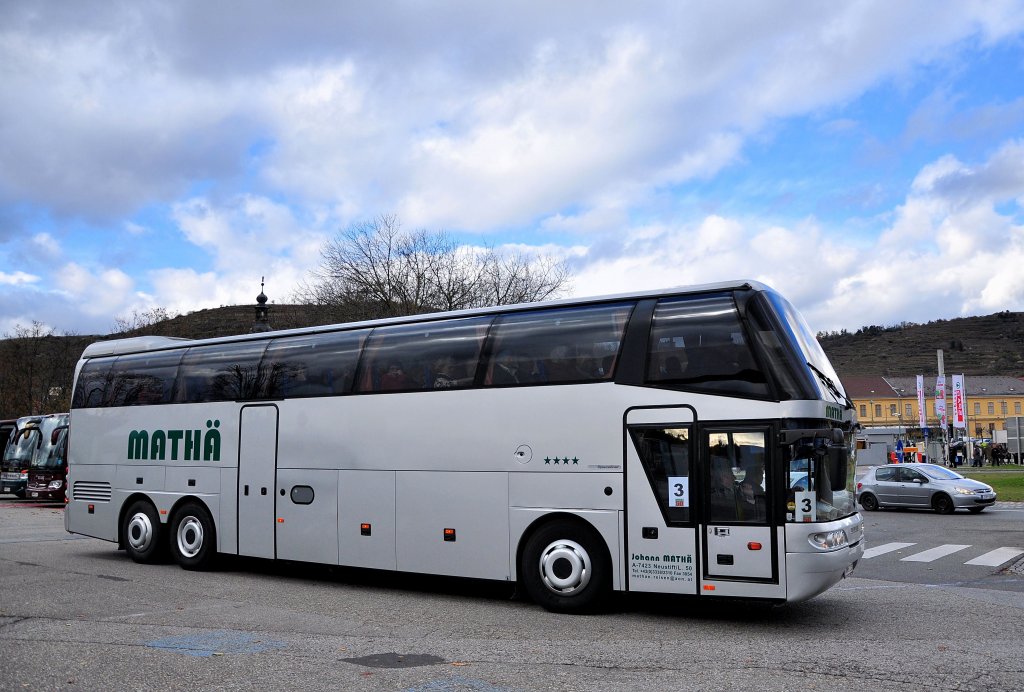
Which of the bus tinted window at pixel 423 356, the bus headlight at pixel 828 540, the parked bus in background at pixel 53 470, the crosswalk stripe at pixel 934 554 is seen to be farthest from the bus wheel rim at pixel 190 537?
the parked bus in background at pixel 53 470

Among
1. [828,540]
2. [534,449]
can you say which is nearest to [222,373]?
[534,449]

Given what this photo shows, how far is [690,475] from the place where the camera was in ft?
31.7

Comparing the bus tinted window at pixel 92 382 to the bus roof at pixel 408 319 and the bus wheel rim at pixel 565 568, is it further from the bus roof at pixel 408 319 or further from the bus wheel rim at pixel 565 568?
the bus wheel rim at pixel 565 568

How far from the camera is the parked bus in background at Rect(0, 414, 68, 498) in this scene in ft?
105

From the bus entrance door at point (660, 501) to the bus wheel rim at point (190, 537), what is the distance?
735cm

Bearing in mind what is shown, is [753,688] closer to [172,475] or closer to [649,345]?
[649,345]

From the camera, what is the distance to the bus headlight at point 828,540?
9031 millimetres

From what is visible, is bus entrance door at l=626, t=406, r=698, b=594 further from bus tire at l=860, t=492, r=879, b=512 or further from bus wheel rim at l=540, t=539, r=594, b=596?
bus tire at l=860, t=492, r=879, b=512

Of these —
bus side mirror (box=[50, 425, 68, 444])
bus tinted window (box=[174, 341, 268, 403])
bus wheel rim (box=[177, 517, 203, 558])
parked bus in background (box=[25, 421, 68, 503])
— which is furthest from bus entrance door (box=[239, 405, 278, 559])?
bus side mirror (box=[50, 425, 68, 444])

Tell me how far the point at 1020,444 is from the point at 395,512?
46833mm

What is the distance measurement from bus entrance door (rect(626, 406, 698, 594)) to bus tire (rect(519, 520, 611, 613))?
385mm

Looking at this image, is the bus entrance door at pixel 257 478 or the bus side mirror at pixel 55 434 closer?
the bus entrance door at pixel 257 478

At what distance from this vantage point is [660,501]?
32.1 feet

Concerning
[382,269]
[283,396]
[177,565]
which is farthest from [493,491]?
[382,269]
